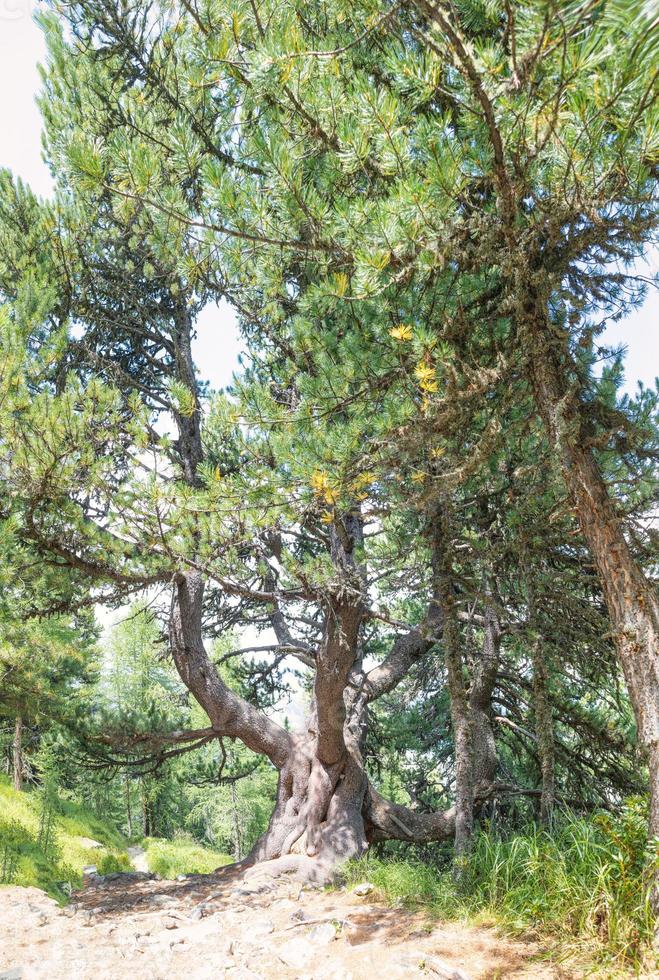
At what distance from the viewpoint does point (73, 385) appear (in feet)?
14.4

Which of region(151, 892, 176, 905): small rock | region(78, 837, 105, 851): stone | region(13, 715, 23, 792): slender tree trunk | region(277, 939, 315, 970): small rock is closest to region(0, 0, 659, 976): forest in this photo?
region(277, 939, 315, 970): small rock

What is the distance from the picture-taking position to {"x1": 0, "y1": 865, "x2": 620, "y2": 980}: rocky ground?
3.14 metres

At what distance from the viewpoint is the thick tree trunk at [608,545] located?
301 centimetres

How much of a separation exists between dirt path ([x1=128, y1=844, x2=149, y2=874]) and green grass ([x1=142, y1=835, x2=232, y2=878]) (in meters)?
0.13

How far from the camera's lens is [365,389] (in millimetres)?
3656

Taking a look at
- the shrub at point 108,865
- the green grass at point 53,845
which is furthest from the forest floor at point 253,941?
the shrub at point 108,865

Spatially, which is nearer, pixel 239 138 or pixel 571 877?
pixel 571 877

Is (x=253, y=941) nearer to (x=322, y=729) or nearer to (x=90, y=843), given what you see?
(x=322, y=729)

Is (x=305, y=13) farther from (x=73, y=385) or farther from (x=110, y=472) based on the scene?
(x=110, y=472)

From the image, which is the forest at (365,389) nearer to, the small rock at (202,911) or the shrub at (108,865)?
the small rock at (202,911)

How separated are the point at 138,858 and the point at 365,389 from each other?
43.1ft

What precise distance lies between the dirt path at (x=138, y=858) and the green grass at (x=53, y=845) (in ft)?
0.84

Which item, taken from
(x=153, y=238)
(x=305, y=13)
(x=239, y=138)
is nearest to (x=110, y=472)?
(x=153, y=238)

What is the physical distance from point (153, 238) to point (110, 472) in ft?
5.72
